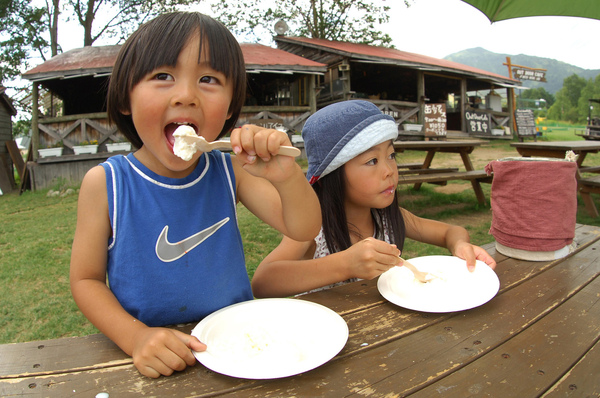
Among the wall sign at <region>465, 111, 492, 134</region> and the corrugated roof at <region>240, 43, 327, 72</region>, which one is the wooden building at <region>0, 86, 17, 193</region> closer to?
the corrugated roof at <region>240, 43, 327, 72</region>

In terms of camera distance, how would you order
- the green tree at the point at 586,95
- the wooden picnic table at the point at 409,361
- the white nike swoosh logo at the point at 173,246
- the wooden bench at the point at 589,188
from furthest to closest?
the green tree at the point at 586,95 < the wooden bench at the point at 589,188 < the white nike swoosh logo at the point at 173,246 < the wooden picnic table at the point at 409,361

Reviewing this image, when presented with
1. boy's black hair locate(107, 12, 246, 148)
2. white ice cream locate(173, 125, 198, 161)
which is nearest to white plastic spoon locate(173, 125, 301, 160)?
white ice cream locate(173, 125, 198, 161)

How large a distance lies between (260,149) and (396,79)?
1641 cm

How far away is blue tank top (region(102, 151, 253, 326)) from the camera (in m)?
1.12

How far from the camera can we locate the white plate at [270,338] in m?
0.78

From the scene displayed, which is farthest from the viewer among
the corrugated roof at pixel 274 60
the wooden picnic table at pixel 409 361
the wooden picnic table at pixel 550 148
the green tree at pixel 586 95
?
the green tree at pixel 586 95

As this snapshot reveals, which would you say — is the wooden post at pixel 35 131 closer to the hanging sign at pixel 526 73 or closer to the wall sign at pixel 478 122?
the wall sign at pixel 478 122

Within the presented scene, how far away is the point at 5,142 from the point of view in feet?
41.6

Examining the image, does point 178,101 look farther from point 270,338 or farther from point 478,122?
point 478,122

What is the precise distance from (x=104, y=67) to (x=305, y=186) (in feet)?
32.4

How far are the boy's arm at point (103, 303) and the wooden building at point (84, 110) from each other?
8600 mm

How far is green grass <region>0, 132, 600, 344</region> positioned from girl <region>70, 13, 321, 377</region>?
193 centimetres

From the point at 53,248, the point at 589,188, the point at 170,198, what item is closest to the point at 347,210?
the point at 170,198

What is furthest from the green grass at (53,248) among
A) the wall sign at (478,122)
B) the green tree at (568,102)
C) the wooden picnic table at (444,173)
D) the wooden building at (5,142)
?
the green tree at (568,102)
